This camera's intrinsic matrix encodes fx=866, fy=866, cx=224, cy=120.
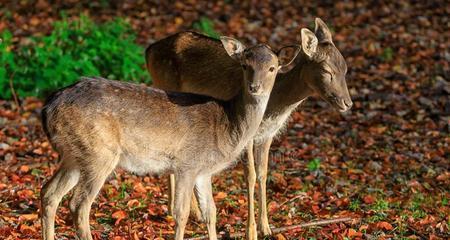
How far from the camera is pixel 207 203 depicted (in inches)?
290

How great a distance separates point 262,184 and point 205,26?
7.69 m

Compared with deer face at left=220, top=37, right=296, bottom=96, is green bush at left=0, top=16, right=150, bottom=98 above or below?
below

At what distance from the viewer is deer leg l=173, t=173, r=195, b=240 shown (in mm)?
6973

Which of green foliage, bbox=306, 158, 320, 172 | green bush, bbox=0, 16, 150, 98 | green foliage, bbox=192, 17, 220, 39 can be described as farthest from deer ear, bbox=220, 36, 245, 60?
green foliage, bbox=192, 17, 220, 39

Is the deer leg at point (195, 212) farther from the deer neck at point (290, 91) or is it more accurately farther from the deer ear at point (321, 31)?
the deer ear at point (321, 31)

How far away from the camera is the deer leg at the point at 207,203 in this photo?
7324 millimetres

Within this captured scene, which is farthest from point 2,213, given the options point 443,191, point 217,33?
point 217,33

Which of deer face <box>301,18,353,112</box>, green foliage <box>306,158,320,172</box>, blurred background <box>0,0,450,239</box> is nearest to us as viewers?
deer face <box>301,18,353,112</box>

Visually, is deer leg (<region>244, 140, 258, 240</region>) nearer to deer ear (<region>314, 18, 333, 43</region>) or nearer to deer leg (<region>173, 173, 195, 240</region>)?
deer leg (<region>173, 173, 195, 240</region>)

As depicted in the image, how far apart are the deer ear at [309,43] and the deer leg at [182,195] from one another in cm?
166

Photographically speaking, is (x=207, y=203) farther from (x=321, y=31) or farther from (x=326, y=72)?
(x=321, y=31)

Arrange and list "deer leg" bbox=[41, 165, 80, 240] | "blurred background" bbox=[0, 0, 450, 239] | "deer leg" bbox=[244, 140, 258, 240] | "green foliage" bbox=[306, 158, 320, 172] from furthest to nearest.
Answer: "green foliage" bbox=[306, 158, 320, 172]
"blurred background" bbox=[0, 0, 450, 239]
"deer leg" bbox=[244, 140, 258, 240]
"deer leg" bbox=[41, 165, 80, 240]

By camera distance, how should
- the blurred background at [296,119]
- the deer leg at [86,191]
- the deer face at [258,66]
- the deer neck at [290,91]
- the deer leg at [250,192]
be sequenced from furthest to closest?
the blurred background at [296,119], the deer neck at [290,91], the deer leg at [250,192], the deer face at [258,66], the deer leg at [86,191]

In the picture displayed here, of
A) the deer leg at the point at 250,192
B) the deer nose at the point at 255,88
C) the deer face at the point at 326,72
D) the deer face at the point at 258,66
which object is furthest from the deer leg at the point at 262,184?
the deer nose at the point at 255,88
